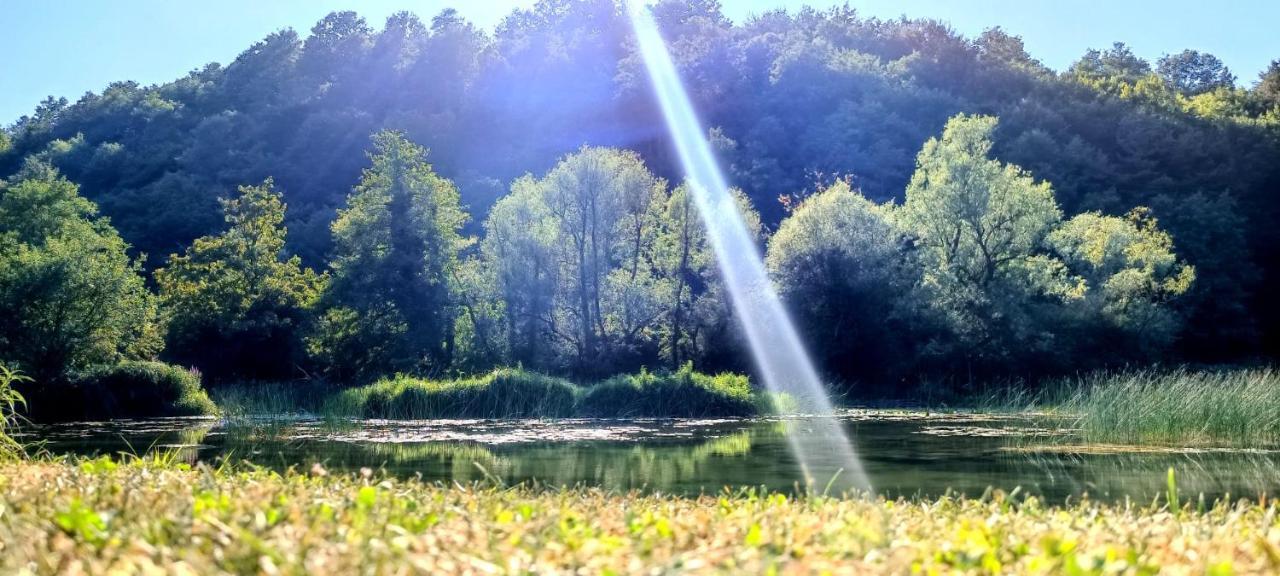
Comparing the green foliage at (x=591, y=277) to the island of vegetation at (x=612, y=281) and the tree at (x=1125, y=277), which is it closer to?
the island of vegetation at (x=612, y=281)

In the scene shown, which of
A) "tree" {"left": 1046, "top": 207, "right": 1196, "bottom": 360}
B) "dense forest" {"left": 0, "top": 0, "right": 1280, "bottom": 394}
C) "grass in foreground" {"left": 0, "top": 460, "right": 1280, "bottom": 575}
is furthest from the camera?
"tree" {"left": 1046, "top": 207, "right": 1196, "bottom": 360}

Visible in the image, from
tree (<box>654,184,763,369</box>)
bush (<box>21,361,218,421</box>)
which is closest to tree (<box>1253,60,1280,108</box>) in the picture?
tree (<box>654,184,763,369</box>)

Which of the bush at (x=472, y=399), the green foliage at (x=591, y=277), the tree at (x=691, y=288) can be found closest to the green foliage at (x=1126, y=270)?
the tree at (x=691, y=288)

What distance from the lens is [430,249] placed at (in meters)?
46.2

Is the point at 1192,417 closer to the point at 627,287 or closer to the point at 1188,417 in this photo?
the point at 1188,417

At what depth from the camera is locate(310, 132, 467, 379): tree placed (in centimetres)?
4512

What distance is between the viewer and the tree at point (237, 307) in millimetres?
48188

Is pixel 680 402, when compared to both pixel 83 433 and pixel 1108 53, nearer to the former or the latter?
pixel 83 433

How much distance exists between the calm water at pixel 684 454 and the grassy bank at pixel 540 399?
2.15 metres

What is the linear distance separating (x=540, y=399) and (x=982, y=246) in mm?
22181

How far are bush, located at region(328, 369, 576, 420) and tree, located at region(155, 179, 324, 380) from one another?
62.9ft

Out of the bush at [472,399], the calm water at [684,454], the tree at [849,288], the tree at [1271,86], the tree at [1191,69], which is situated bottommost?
the calm water at [684,454]

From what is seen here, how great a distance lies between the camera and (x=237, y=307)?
159 feet

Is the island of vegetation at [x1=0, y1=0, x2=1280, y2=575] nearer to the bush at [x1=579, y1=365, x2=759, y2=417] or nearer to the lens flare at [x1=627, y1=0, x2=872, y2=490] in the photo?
the bush at [x1=579, y1=365, x2=759, y2=417]
